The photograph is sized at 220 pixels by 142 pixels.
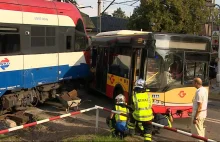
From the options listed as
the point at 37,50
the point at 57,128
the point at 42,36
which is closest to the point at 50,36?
the point at 42,36

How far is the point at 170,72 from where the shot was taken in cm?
977

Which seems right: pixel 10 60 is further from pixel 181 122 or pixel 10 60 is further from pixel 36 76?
pixel 181 122

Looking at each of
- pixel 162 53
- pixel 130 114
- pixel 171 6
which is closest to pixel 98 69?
pixel 162 53

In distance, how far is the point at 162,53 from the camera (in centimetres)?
962

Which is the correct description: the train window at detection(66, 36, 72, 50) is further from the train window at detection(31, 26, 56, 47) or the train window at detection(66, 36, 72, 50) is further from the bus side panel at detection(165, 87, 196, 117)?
the bus side panel at detection(165, 87, 196, 117)

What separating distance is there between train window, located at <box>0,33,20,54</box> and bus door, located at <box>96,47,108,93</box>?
3712mm

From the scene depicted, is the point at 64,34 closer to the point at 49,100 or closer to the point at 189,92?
the point at 49,100

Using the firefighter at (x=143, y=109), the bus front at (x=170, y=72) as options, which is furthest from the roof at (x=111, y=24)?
the firefighter at (x=143, y=109)

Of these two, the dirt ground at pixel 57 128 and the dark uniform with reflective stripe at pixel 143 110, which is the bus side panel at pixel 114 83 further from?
the dark uniform with reflective stripe at pixel 143 110

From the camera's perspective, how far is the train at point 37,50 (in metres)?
10.3

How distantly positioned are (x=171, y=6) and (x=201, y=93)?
61.5ft

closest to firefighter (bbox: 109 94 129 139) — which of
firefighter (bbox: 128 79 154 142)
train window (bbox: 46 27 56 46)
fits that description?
firefighter (bbox: 128 79 154 142)

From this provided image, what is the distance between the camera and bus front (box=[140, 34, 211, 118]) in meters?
9.59

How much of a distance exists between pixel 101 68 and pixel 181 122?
4304 mm
